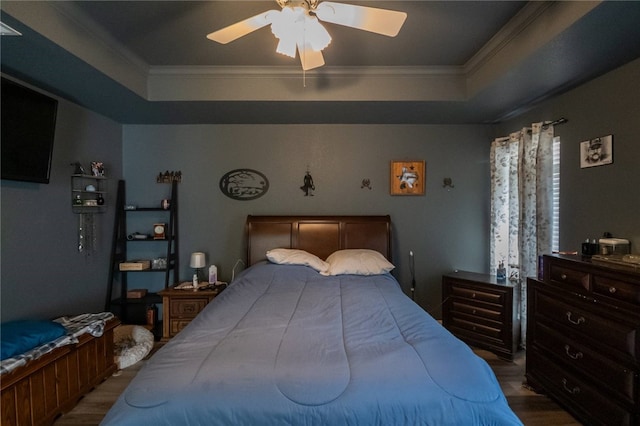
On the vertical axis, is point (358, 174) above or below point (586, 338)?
above

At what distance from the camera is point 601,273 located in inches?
73.7

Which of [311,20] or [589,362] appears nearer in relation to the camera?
[311,20]

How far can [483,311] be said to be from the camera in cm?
305

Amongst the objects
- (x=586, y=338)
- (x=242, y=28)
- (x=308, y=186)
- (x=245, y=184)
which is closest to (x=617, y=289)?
(x=586, y=338)

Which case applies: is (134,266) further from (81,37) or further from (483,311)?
(483,311)

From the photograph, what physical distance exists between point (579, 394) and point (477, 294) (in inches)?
45.7

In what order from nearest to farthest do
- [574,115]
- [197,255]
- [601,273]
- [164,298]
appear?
[601,273] < [574,115] < [164,298] < [197,255]

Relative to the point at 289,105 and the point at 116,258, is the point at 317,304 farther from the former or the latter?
the point at 116,258

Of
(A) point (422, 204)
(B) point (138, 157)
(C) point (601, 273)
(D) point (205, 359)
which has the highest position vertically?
(B) point (138, 157)

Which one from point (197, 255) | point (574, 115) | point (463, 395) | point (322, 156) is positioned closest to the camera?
point (463, 395)

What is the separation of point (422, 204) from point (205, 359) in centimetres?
303

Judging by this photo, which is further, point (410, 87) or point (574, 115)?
point (410, 87)

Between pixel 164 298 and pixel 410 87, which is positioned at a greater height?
pixel 410 87

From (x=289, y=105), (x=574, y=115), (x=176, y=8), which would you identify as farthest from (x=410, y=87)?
(x=176, y=8)
